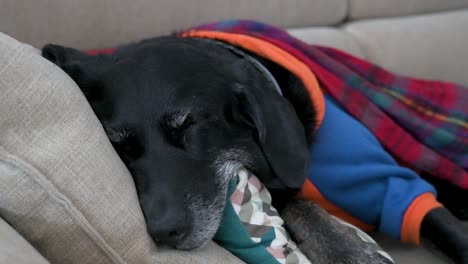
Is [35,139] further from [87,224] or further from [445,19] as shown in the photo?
[445,19]

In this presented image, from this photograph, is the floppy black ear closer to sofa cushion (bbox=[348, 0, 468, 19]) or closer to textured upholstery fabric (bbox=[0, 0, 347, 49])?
textured upholstery fabric (bbox=[0, 0, 347, 49])

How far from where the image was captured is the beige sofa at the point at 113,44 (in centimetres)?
81

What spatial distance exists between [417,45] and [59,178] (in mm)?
1962

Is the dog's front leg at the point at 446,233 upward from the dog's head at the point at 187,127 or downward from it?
downward

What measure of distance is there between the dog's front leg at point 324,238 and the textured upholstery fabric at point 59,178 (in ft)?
1.23

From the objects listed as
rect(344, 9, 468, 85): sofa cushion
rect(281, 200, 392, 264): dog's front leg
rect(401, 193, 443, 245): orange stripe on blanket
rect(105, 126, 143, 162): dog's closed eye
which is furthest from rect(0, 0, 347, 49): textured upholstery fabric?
rect(401, 193, 443, 245): orange stripe on blanket

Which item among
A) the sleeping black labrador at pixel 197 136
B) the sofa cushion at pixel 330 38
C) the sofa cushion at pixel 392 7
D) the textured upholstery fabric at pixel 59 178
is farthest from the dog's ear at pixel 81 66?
the sofa cushion at pixel 392 7

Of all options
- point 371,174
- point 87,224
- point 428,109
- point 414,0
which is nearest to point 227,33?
point 371,174

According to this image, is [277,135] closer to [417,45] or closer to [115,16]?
[115,16]

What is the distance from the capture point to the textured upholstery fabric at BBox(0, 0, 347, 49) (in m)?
1.67

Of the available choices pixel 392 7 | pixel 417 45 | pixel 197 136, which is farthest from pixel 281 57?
pixel 392 7

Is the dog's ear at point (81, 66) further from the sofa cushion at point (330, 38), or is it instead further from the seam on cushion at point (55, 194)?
the sofa cushion at point (330, 38)

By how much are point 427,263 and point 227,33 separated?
2.85ft

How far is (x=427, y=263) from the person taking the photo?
1366 millimetres
